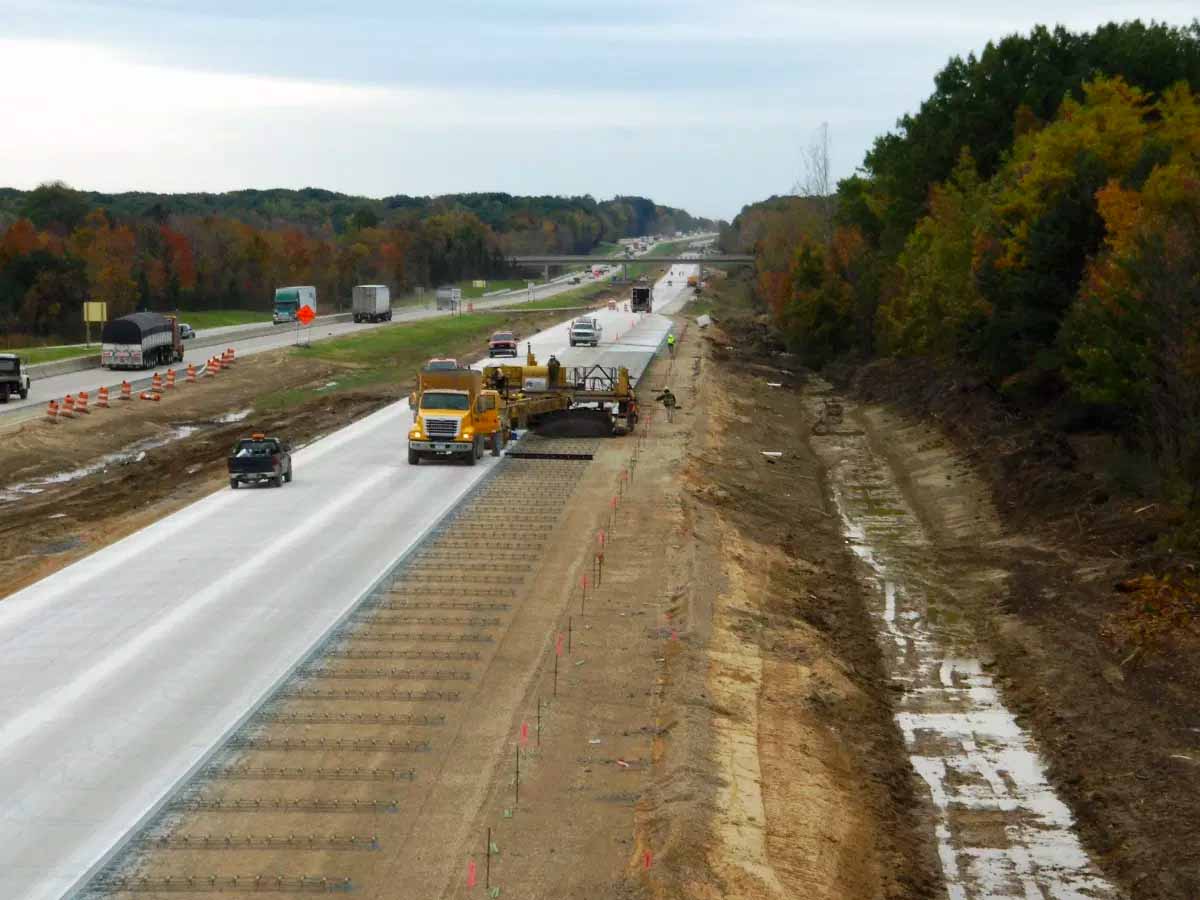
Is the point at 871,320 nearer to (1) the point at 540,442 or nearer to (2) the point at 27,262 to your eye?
(1) the point at 540,442

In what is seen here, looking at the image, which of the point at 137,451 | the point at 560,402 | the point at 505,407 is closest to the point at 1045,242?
the point at 560,402

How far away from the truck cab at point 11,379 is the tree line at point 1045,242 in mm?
42875

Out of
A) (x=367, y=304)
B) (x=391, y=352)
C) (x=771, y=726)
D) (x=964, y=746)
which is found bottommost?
(x=964, y=746)

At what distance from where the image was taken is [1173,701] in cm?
3058

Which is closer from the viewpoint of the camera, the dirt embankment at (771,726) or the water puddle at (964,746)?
the dirt embankment at (771,726)

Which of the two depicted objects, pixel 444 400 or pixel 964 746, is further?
pixel 444 400

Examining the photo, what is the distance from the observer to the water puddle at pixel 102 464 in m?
55.2

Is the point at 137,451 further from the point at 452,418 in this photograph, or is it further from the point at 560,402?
the point at 452,418

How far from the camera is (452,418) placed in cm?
5209

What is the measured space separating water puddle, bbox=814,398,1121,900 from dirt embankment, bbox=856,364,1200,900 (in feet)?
1.73

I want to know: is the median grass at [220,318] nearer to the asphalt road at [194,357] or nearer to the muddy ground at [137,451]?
the asphalt road at [194,357]

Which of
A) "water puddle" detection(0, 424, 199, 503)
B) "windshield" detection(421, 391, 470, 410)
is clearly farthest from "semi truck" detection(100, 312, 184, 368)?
"windshield" detection(421, 391, 470, 410)

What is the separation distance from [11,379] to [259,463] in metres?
30.9

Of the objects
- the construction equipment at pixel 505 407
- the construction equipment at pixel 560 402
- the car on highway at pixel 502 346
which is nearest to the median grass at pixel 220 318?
the car on highway at pixel 502 346
